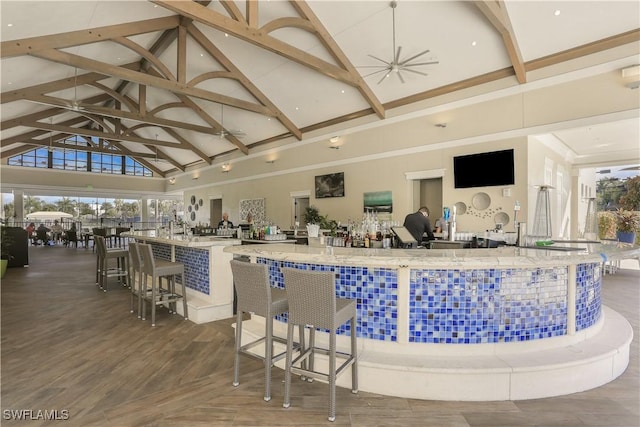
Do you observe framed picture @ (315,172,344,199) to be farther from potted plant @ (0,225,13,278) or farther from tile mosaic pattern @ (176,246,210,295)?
potted plant @ (0,225,13,278)

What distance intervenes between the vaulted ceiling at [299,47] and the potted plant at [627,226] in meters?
2.79

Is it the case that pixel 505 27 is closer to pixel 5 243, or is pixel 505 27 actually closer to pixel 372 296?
pixel 372 296

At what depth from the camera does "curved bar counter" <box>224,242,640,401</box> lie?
2248 millimetres

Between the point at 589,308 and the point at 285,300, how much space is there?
255cm

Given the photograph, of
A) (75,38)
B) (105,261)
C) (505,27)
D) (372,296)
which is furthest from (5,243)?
(505,27)

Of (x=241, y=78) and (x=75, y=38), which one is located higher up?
(x=241, y=78)

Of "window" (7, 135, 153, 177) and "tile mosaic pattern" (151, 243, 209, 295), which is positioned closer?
"tile mosaic pattern" (151, 243, 209, 295)

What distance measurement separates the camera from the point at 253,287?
2.36 metres

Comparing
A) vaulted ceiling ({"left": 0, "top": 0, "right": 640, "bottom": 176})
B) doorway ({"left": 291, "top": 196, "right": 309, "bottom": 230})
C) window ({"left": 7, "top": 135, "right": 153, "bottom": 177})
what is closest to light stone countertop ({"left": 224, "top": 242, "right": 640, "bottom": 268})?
vaulted ceiling ({"left": 0, "top": 0, "right": 640, "bottom": 176})

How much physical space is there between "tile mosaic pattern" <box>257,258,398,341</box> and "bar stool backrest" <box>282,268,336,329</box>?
517 mm

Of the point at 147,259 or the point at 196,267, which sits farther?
the point at 196,267

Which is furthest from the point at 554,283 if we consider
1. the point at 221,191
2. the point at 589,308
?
the point at 221,191

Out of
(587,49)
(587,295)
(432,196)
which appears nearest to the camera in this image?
(587,295)

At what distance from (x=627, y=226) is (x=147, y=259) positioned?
10136mm
